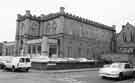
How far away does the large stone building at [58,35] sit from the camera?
98.0ft

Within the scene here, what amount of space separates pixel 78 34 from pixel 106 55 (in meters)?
10.4

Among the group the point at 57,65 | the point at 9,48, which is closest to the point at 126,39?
the point at 57,65

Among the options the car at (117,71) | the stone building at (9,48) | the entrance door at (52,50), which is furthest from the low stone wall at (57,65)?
the stone building at (9,48)

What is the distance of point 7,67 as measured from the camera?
21.9 meters

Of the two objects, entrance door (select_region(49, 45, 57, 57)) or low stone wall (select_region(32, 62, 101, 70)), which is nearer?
low stone wall (select_region(32, 62, 101, 70))

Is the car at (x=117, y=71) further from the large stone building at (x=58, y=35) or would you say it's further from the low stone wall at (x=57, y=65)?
the large stone building at (x=58, y=35)

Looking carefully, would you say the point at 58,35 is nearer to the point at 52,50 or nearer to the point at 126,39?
the point at 52,50

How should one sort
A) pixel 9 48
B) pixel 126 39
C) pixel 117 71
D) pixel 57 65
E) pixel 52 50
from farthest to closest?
pixel 126 39 < pixel 9 48 < pixel 52 50 < pixel 57 65 < pixel 117 71

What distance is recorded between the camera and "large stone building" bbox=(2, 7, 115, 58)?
2988 cm

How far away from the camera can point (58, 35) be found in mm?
30812

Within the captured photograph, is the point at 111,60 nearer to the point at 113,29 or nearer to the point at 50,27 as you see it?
the point at 113,29

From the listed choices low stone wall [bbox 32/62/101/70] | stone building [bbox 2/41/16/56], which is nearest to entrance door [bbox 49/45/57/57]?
low stone wall [bbox 32/62/101/70]

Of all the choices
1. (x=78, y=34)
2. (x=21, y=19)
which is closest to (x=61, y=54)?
(x=78, y=34)

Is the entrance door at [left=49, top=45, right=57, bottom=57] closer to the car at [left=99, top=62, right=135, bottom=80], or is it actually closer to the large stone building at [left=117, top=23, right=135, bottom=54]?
the car at [left=99, top=62, right=135, bottom=80]
